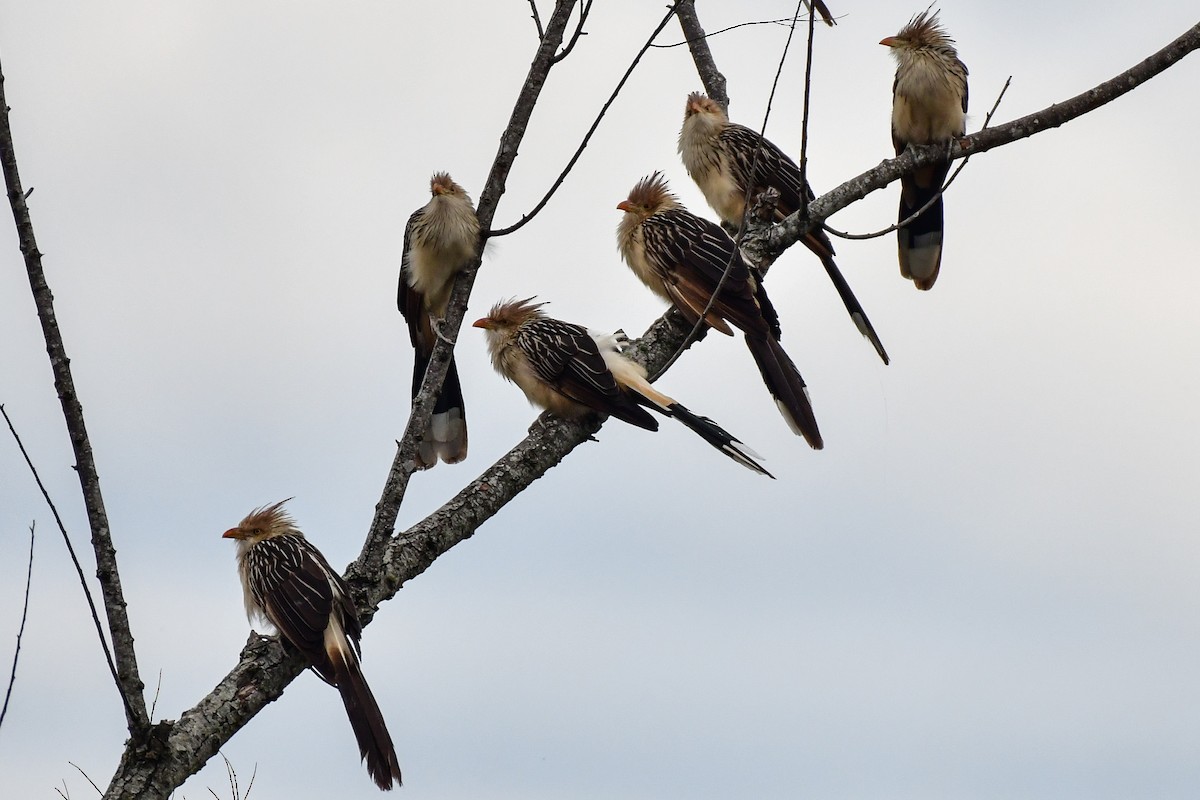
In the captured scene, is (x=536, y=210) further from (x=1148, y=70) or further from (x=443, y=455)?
(x=443, y=455)

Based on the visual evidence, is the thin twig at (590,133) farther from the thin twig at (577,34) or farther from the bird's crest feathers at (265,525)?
the bird's crest feathers at (265,525)

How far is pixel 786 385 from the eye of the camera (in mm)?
5430

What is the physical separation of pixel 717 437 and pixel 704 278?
1.04m

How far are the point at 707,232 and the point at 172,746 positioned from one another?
3.75m

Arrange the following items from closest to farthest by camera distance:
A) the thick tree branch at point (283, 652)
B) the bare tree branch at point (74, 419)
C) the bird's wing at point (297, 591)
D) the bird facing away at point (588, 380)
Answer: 1. the bare tree branch at point (74, 419)
2. the thick tree branch at point (283, 652)
3. the bird's wing at point (297, 591)
4. the bird facing away at point (588, 380)

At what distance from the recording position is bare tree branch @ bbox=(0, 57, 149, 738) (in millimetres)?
2990

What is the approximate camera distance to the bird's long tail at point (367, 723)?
12.6 feet

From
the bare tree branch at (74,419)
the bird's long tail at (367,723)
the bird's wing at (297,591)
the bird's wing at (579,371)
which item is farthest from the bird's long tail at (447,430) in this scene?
the bare tree branch at (74,419)

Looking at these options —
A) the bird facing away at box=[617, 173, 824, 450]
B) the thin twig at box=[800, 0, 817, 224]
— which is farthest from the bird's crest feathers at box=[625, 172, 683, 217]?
the thin twig at box=[800, 0, 817, 224]

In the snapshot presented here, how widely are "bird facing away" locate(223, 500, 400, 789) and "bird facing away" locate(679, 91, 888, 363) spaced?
273 cm

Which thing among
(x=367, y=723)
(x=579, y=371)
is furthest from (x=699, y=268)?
(x=367, y=723)

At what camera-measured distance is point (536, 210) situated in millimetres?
3578

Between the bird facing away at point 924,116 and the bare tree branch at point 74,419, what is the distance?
4133 mm

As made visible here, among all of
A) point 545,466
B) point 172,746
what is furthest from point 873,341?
point 172,746
